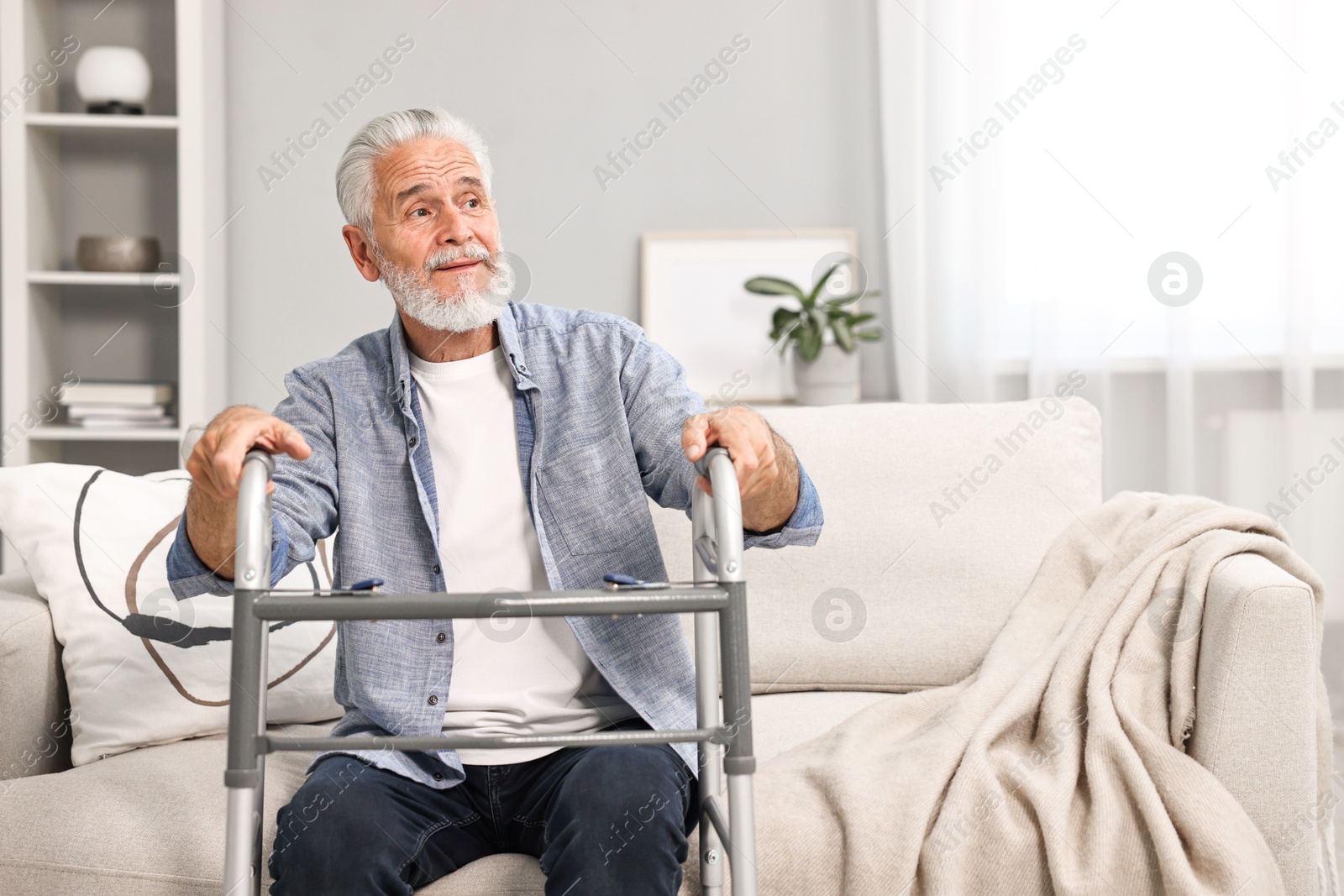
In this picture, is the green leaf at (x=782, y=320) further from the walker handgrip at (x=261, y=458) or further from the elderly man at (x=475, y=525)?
the walker handgrip at (x=261, y=458)

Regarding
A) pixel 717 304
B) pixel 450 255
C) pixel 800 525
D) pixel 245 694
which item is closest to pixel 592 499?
pixel 800 525

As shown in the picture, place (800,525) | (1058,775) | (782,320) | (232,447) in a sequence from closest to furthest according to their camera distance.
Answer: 1. (232,447)
2. (800,525)
3. (1058,775)
4. (782,320)

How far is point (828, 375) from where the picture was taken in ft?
9.04

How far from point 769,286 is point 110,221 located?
1907 mm

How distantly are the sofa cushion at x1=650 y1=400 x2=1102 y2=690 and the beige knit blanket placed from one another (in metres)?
0.13

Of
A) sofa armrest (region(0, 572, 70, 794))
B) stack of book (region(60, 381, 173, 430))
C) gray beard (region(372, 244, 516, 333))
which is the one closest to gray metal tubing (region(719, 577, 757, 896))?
gray beard (region(372, 244, 516, 333))

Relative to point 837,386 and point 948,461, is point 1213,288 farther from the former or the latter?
point 948,461

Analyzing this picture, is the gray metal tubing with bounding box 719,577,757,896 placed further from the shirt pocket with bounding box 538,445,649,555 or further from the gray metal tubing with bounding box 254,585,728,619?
the shirt pocket with bounding box 538,445,649,555

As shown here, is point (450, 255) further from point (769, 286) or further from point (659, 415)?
point (769, 286)

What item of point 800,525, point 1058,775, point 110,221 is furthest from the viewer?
point 110,221

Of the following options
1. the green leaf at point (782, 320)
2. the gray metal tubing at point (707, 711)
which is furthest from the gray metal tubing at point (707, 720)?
the green leaf at point (782, 320)

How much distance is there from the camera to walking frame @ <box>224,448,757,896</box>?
922mm

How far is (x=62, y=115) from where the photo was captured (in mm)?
2848

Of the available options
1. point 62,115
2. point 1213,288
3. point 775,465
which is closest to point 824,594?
point 775,465
